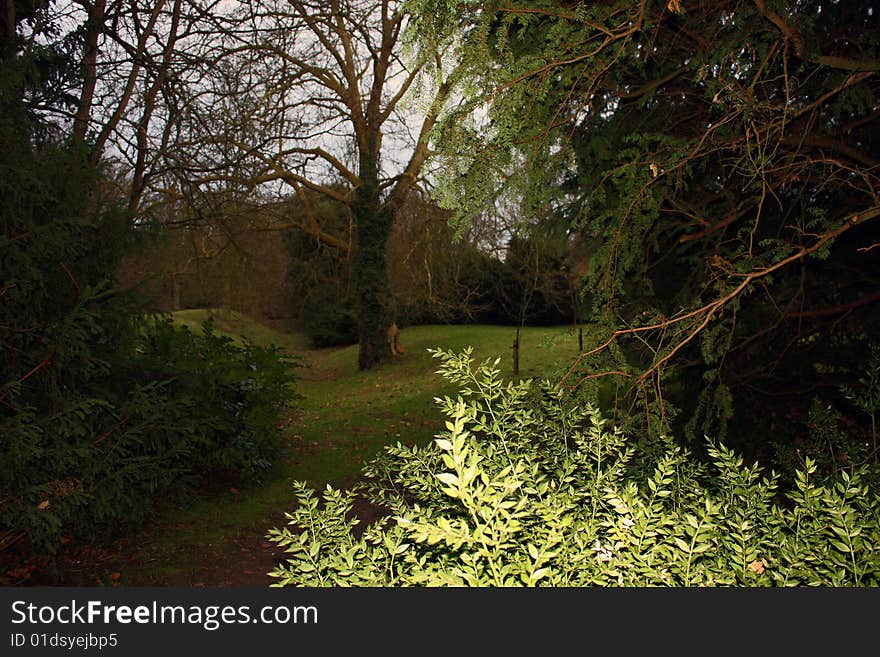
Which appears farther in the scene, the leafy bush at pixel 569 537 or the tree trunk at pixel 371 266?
the tree trunk at pixel 371 266

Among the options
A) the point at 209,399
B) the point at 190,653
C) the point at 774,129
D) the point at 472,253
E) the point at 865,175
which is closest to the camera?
the point at 190,653

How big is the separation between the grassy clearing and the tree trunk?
77cm

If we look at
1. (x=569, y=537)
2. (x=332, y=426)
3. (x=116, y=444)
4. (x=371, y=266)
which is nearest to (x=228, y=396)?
(x=116, y=444)

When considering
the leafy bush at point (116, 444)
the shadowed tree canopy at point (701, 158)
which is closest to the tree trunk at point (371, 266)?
the leafy bush at point (116, 444)

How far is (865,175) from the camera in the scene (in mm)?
3389

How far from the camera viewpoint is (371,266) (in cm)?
1714

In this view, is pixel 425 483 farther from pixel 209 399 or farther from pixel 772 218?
pixel 209 399

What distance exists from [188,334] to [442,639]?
719cm

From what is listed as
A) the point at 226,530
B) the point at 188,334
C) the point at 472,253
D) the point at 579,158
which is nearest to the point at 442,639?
the point at 579,158

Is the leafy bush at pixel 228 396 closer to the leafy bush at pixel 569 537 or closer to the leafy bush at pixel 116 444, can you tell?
the leafy bush at pixel 116 444

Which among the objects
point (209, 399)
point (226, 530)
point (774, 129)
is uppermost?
point (774, 129)

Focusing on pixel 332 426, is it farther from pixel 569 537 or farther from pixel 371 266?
pixel 569 537

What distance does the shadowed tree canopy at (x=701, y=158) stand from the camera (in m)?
3.40

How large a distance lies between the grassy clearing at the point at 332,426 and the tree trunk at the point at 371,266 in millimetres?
770
